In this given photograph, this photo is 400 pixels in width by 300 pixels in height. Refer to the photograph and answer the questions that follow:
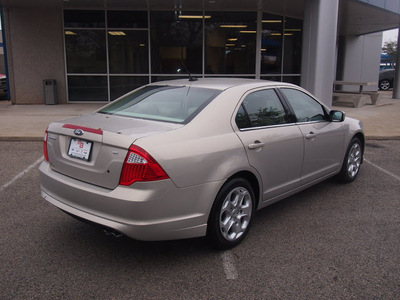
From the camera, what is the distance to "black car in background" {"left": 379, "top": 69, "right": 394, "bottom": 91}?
27.8 metres

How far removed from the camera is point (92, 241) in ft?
12.4

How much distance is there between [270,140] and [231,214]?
88 cm

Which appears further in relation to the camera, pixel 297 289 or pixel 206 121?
pixel 206 121

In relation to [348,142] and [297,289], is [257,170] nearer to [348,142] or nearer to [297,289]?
[297,289]

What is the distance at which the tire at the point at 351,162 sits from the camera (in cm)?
548

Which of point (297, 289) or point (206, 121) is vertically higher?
point (206, 121)

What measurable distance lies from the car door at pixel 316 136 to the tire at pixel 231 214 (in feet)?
3.48

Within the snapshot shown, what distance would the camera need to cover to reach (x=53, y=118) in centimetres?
1117

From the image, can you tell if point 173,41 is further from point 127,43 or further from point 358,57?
point 358,57

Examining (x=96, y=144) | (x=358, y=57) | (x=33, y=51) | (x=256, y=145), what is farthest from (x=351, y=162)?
(x=358, y=57)

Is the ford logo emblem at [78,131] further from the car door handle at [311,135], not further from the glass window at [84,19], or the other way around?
the glass window at [84,19]

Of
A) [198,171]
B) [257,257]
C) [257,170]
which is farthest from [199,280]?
[257,170]

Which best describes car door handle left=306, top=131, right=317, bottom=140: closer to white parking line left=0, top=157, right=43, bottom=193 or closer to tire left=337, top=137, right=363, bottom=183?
tire left=337, top=137, right=363, bottom=183

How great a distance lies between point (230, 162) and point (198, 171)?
0.39 metres
